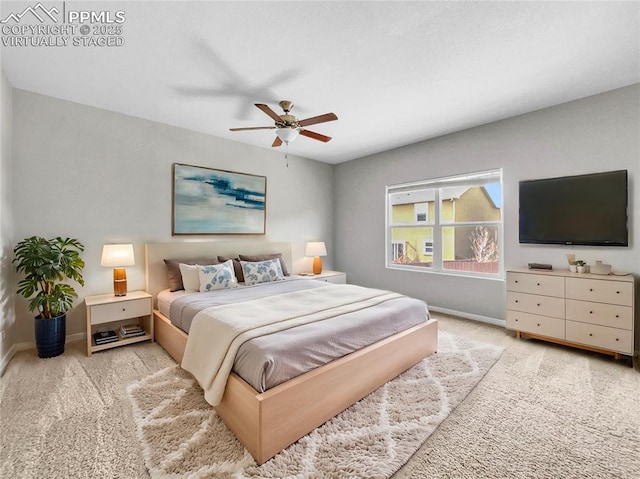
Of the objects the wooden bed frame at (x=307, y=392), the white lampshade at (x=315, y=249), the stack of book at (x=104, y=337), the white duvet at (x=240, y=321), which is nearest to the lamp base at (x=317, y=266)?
the white lampshade at (x=315, y=249)

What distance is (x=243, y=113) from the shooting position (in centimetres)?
340

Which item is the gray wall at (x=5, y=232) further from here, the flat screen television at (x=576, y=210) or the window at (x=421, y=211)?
the flat screen television at (x=576, y=210)

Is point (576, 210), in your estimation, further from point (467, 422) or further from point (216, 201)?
point (216, 201)

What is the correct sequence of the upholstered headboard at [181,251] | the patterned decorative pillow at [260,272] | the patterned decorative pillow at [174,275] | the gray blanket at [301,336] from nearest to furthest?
the gray blanket at [301,336] < the patterned decorative pillow at [174,275] < the upholstered headboard at [181,251] < the patterned decorative pillow at [260,272]

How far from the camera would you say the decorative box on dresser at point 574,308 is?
A: 106 inches

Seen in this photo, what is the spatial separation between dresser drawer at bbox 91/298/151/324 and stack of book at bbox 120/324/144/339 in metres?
0.22

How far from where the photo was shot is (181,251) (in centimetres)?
377

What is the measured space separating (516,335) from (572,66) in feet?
9.11

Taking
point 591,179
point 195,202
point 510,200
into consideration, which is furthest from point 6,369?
point 591,179

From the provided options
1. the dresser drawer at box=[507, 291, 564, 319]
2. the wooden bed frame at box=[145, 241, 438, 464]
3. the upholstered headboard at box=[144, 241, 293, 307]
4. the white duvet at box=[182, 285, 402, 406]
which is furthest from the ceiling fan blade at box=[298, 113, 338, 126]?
the dresser drawer at box=[507, 291, 564, 319]

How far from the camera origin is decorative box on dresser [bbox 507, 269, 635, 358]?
2689 millimetres

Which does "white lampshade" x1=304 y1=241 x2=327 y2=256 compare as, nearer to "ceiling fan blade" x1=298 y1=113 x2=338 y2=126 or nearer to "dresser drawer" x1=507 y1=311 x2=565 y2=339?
"ceiling fan blade" x1=298 y1=113 x2=338 y2=126

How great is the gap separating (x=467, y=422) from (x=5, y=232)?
13.4 feet

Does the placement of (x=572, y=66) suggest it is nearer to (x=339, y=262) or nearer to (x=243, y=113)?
(x=243, y=113)
